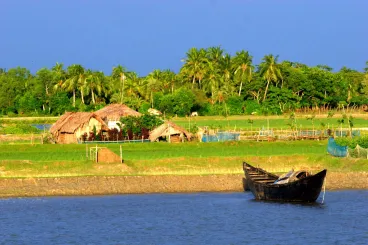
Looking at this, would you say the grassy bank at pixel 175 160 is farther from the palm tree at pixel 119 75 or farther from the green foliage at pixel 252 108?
the palm tree at pixel 119 75

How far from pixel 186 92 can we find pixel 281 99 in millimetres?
13729

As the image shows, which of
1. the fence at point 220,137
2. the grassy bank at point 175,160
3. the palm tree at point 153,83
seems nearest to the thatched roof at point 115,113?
the fence at point 220,137

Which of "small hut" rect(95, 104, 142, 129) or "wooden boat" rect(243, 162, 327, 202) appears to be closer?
"wooden boat" rect(243, 162, 327, 202)

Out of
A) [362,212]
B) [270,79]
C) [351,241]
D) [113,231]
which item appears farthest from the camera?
[270,79]

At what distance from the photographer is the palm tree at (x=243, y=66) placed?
117562mm

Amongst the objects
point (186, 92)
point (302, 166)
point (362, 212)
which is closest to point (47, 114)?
point (186, 92)

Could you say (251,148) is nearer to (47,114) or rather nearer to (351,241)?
(351,241)

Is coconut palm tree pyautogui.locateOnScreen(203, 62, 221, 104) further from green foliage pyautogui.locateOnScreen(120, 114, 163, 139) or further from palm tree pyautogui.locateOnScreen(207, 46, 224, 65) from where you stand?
green foliage pyautogui.locateOnScreen(120, 114, 163, 139)

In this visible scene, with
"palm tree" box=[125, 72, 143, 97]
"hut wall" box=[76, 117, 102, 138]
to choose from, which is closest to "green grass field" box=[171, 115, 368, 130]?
"palm tree" box=[125, 72, 143, 97]

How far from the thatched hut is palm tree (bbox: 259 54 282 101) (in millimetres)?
50031

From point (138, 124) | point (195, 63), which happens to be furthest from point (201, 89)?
point (138, 124)

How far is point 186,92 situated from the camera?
10606 cm

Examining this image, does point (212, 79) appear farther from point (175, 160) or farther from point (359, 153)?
point (359, 153)

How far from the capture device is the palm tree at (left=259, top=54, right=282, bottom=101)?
113250 millimetres
